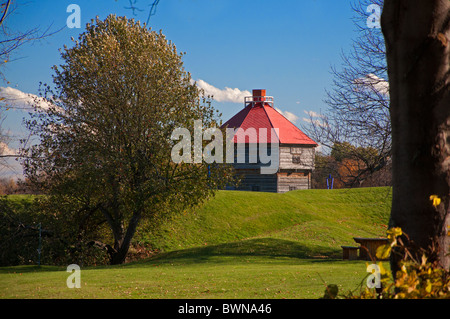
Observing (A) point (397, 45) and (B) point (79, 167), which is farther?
(B) point (79, 167)

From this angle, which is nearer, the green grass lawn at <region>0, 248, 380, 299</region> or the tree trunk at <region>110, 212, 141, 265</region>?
the green grass lawn at <region>0, 248, 380, 299</region>

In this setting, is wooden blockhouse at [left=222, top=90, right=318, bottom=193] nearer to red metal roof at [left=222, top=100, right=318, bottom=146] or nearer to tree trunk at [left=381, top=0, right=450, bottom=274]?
red metal roof at [left=222, top=100, right=318, bottom=146]

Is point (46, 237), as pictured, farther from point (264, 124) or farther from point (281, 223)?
point (264, 124)

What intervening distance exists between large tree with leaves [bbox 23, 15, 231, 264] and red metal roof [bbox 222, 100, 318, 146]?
2387 centimetres

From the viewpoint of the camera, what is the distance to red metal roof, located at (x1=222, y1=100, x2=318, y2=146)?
45000mm

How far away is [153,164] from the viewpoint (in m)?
19.9

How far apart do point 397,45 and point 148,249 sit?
23.8 metres

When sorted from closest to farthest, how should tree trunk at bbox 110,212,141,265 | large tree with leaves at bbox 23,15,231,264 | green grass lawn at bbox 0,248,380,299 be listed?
1. green grass lawn at bbox 0,248,380,299
2. large tree with leaves at bbox 23,15,231,264
3. tree trunk at bbox 110,212,141,265

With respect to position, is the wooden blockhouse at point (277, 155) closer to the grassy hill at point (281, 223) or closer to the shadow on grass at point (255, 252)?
the grassy hill at point (281, 223)

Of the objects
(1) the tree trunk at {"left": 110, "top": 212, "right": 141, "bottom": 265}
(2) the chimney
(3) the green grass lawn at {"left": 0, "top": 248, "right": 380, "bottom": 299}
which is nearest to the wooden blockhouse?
(2) the chimney

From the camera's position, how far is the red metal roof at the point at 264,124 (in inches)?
1772
